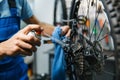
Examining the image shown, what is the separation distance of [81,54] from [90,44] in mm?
48

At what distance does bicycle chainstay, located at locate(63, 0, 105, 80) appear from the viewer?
96 cm

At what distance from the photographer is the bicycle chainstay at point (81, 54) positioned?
0.96 meters

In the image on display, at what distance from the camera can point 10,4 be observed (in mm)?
1224

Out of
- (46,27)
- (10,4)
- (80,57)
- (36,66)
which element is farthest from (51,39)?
(36,66)

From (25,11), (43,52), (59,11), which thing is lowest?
(43,52)

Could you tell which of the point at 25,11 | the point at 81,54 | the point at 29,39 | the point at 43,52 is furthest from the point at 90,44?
the point at 43,52

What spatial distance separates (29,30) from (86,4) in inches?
11.4

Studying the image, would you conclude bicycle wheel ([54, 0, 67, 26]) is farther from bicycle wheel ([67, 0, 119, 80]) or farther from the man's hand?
the man's hand

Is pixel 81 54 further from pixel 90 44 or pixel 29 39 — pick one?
pixel 29 39

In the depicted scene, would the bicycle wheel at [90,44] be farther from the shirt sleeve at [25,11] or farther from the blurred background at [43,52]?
the blurred background at [43,52]

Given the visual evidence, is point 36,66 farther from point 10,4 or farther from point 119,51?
point 119,51

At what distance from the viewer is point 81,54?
994mm

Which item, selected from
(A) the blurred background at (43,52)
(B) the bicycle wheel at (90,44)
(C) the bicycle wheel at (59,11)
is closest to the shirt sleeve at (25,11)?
(B) the bicycle wheel at (90,44)

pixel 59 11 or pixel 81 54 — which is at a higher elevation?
pixel 59 11
